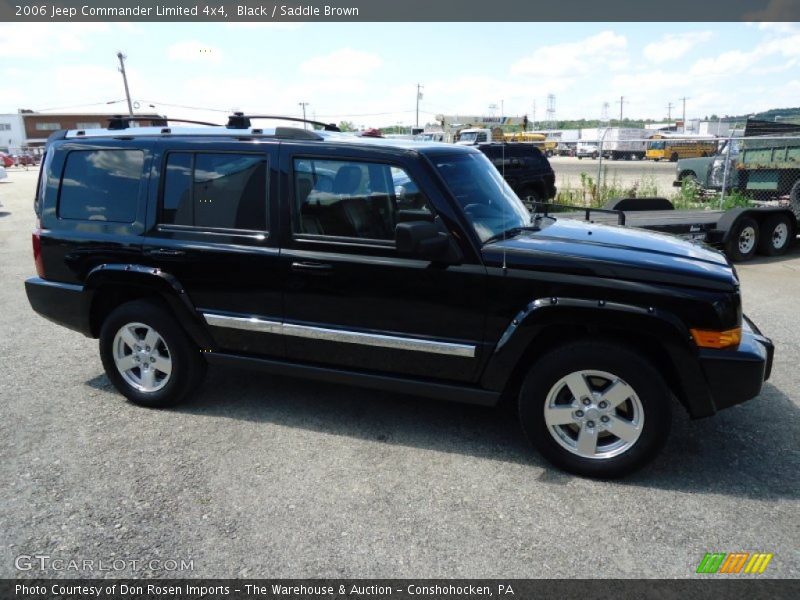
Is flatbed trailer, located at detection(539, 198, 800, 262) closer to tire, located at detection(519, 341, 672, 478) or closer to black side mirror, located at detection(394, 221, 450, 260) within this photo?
tire, located at detection(519, 341, 672, 478)

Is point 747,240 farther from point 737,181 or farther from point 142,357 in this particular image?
point 142,357

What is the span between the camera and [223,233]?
3.97 metres

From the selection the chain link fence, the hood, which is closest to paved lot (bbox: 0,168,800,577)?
the hood

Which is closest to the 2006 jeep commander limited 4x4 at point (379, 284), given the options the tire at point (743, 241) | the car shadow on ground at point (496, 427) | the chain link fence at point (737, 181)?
the car shadow on ground at point (496, 427)

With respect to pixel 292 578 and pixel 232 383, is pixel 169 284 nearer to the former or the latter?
pixel 232 383

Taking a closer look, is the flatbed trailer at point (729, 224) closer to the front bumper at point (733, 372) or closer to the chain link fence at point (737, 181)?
the chain link fence at point (737, 181)

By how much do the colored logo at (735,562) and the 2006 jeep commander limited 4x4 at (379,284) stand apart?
65cm

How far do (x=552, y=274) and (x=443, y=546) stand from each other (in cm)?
157

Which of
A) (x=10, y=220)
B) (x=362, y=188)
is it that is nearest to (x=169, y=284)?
(x=362, y=188)

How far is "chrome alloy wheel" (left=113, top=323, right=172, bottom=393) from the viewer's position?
171 inches

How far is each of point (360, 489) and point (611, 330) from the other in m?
1.72

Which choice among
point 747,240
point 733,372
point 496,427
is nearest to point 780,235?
point 747,240

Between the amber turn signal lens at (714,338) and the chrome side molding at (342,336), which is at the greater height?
the amber turn signal lens at (714,338)

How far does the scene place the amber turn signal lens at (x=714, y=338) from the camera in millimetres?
3168
